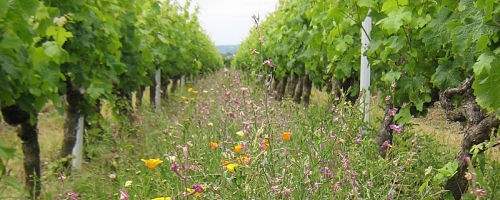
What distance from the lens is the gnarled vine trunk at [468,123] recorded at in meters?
2.61

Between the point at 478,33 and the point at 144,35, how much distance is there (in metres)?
5.38

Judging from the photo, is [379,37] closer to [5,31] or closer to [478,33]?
[478,33]

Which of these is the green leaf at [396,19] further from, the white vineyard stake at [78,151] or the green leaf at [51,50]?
the white vineyard stake at [78,151]

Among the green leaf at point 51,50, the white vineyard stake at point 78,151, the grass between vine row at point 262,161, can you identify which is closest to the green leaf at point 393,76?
the grass between vine row at point 262,161

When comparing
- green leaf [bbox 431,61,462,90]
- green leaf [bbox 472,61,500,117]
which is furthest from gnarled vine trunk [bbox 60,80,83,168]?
green leaf [bbox 472,61,500,117]

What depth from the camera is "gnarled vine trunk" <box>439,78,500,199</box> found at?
8.57 ft

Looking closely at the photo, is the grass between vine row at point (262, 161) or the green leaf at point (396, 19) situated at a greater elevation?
the green leaf at point (396, 19)

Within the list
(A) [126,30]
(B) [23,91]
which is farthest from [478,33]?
(A) [126,30]

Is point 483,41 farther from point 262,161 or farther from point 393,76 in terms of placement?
point 393,76

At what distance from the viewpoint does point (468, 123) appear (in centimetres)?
283

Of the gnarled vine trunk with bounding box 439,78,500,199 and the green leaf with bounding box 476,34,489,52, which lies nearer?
the green leaf with bounding box 476,34,489,52

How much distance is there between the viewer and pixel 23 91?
338cm

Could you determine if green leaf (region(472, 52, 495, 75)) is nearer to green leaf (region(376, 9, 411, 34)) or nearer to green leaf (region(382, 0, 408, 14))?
green leaf (region(376, 9, 411, 34))

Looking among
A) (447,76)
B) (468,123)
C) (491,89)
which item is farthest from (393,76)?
(491,89)
